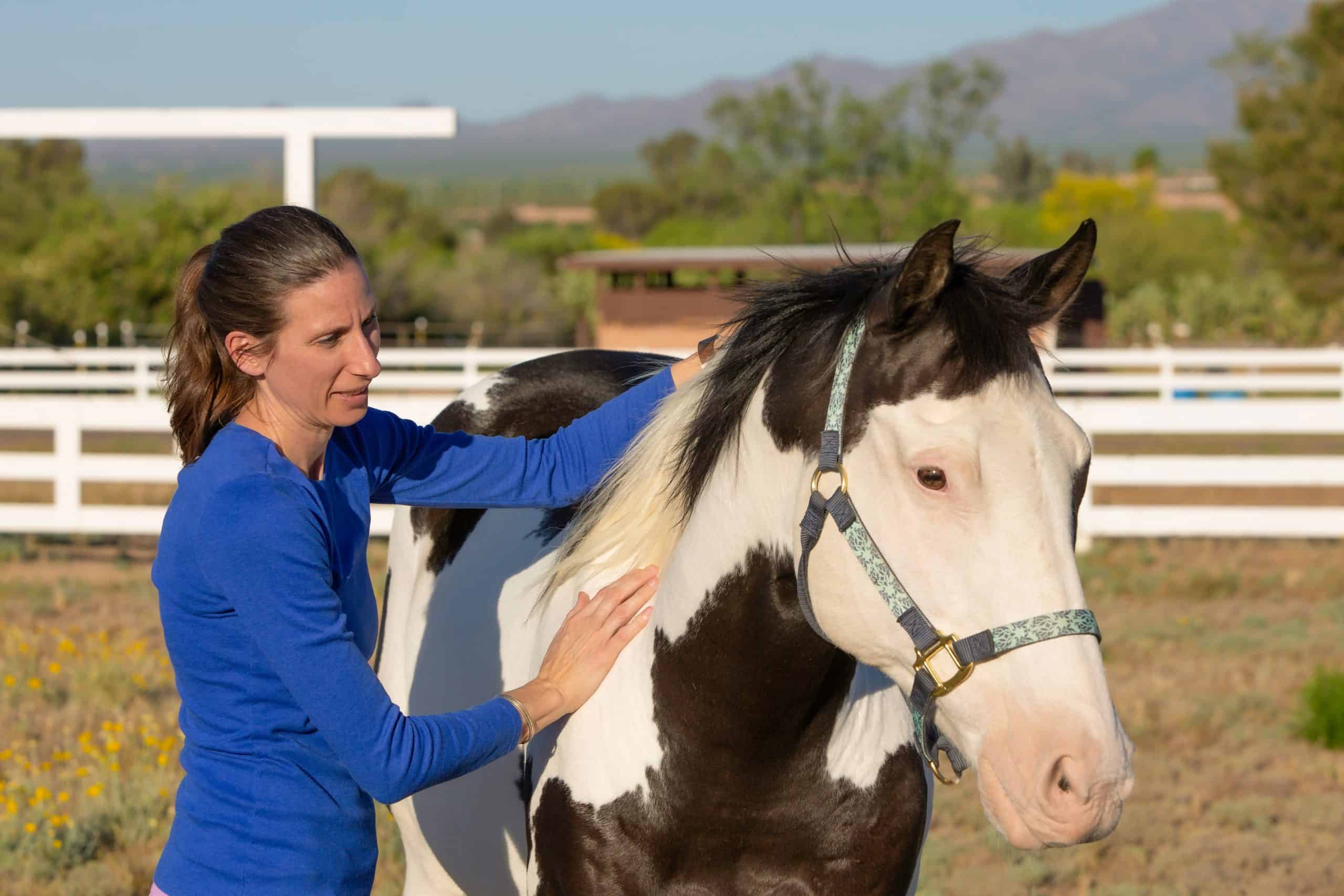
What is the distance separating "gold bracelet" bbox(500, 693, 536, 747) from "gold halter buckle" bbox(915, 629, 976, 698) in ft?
2.19

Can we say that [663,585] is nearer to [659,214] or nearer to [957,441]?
[957,441]

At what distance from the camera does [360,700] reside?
1921 millimetres

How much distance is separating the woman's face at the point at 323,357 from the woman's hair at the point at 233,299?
0.06 ft

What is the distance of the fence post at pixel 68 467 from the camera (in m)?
9.28

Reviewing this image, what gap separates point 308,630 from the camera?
1890 millimetres

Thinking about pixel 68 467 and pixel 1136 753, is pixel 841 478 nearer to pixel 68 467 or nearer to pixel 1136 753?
pixel 1136 753

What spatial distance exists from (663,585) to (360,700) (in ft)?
1.90

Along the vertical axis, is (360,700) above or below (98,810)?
above

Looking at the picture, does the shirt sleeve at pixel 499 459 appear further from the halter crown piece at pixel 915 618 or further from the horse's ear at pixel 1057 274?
the horse's ear at pixel 1057 274

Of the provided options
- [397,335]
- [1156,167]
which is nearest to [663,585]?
[397,335]

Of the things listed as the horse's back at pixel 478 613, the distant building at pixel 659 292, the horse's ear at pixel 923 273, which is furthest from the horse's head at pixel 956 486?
the distant building at pixel 659 292

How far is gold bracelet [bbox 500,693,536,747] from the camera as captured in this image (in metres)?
2.11

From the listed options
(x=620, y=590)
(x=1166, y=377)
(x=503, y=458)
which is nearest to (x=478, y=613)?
(x=503, y=458)

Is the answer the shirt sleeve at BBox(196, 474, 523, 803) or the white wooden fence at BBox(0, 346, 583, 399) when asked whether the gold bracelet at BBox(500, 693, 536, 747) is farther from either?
the white wooden fence at BBox(0, 346, 583, 399)
